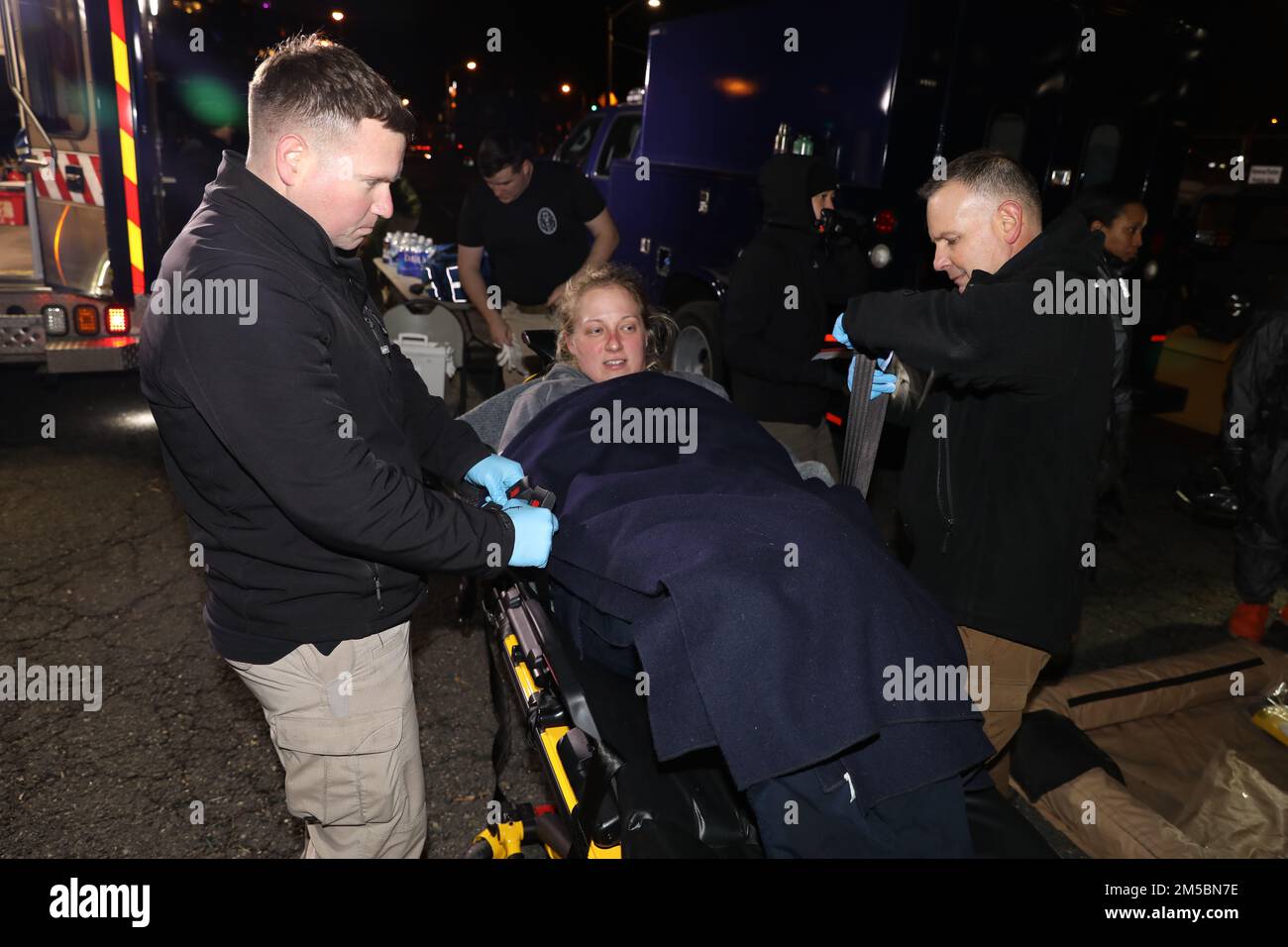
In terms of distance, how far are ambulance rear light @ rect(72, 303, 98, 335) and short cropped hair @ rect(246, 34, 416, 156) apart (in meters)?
4.40

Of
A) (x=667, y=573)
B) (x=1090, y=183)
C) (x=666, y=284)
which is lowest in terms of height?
(x=667, y=573)

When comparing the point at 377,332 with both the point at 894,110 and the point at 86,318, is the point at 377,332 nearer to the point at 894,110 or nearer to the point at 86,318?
the point at 894,110

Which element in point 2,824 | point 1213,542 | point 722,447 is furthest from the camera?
point 1213,542

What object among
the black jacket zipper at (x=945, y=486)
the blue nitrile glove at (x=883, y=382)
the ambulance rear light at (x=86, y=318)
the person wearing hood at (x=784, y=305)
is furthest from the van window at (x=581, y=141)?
the black jacket zipper at (x=945, y=486)

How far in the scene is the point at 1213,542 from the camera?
5.52 m

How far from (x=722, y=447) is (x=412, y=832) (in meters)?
1.27

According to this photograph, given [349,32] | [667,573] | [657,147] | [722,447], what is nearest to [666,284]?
[657,147]

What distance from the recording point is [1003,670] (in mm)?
2479

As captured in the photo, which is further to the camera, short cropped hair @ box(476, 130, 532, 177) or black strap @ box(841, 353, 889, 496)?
short cropped hair @ box(476, 130, 532, 177)

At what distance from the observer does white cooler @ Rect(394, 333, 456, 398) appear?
5.43 meters

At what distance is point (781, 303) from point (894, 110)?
1853 mm

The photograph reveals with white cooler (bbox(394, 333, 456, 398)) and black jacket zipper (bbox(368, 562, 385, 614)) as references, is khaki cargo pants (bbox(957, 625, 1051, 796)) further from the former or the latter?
white cooler (bbox(394, 333, 456, 398))

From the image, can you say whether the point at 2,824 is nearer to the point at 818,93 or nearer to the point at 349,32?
the point at 818,93

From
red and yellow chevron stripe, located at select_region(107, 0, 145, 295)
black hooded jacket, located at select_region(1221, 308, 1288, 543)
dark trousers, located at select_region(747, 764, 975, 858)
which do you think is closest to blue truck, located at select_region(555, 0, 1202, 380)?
black hooded jacket, located at select_region(1221, 308, 1288, 543)
